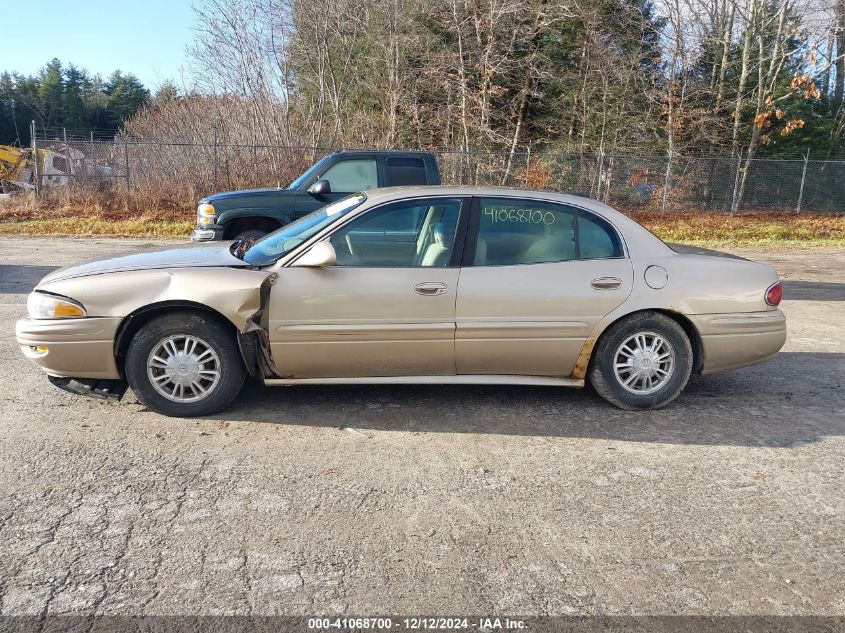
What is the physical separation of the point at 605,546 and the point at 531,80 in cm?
2468

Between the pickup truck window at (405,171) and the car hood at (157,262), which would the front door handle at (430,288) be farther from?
the pickup truck window at (405,171)

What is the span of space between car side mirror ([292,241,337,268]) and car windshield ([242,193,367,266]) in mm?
197

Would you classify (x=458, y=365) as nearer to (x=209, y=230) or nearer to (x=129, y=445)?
(x=129, y=445)

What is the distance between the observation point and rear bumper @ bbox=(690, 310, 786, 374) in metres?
4.94

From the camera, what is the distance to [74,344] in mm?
4445

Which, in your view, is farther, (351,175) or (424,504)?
(351,175)

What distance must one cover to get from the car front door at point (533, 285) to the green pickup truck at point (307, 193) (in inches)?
173

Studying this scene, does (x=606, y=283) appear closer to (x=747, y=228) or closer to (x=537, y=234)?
(x=537, y=234)

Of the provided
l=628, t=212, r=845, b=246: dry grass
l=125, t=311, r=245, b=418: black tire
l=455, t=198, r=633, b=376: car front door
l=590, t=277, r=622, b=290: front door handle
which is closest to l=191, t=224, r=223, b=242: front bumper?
l=125, t=311, r=245, b=418: black tire

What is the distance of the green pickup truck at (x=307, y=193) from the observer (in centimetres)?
902

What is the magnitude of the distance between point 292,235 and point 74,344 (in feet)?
5.37

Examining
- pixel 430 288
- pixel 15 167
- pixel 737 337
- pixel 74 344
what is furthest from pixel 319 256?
pixel 15 167

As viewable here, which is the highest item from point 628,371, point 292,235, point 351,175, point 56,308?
point 351,175

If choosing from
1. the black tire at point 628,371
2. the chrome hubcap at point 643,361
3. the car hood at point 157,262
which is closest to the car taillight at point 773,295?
the black tire at point 628,371
